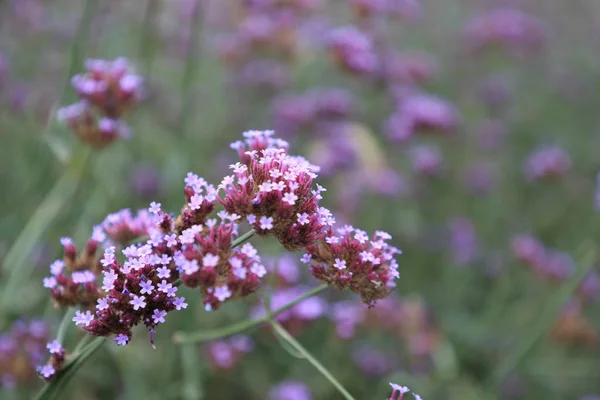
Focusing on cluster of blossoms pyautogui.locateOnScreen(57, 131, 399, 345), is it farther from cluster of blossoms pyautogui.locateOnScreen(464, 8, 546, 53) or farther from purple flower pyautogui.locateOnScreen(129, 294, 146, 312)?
cluster of blossoms pyautogui.locateOnScreen(464, 8, 546, 53)

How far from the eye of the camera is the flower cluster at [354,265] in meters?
1.30

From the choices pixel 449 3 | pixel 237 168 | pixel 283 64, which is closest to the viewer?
pixel 237 168

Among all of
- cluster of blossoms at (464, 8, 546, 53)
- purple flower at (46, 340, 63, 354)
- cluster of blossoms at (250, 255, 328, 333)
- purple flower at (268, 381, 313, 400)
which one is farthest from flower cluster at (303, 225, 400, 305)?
cluster of blossoms at (464, 8, 546, 53)

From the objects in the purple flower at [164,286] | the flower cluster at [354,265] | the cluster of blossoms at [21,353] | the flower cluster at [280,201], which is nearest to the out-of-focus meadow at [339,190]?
the cluster of blossoms at [21,353]

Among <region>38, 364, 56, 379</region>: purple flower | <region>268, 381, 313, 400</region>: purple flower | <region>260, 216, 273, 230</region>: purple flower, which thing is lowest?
<region>38, 364, 56, 379</region>: purple flower

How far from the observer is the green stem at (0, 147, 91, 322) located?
1.81 meters

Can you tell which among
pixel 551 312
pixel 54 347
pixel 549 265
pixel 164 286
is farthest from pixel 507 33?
pixel 54 347

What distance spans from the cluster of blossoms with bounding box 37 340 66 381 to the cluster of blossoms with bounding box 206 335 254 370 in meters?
1.11

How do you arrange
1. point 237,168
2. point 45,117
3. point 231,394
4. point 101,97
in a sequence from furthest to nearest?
1. point 45,117
2. point 231,394
3. point 101,97
4. point 237,168

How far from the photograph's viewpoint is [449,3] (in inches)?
306

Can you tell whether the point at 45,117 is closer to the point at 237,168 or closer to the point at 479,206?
the point at 237,168

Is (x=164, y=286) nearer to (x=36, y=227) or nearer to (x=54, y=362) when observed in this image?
(x=54, y=362)

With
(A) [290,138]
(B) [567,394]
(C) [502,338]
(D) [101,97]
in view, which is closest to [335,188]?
(A) [290,138]

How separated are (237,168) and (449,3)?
7.24 meters
